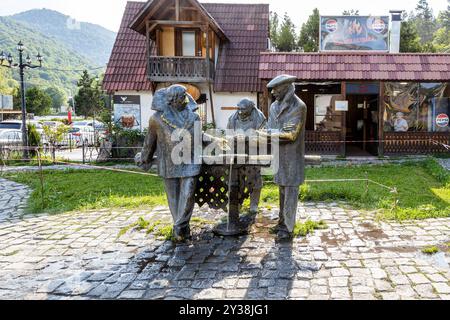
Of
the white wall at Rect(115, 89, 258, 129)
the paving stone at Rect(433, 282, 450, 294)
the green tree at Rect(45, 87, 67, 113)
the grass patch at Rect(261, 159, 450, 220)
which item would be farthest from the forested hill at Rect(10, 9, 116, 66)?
the paving stone at Rect(433, 282, 450, 294)

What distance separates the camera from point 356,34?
59.1 feet

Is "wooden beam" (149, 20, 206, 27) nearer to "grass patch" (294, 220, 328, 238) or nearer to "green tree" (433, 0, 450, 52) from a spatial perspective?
"grass patch" (294, 220, 328, 238)

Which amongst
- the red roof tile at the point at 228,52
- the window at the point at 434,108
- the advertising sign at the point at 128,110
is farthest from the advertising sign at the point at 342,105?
the advertising sign at the point at 128,110

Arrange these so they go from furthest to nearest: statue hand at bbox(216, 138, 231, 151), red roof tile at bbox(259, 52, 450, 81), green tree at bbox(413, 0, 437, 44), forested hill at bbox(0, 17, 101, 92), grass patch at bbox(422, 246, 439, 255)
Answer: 1. forested hill at bbox(0, 17, 101, 92)
2. green tree at bbox(413, 0, 437, 44)
3. red roof tile at bbox(259, 52, 450, 81)
4. statue hand at bbox(216, 138, 231, 151)
5. grass patch at bbox(422, 246, 439, 255)

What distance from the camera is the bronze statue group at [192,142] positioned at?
5277 millimetres

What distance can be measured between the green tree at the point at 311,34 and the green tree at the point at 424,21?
1918 inches

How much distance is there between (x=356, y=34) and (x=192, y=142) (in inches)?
584

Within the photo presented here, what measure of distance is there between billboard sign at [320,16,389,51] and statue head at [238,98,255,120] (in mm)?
12860

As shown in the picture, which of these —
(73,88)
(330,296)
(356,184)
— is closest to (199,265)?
(330,296)

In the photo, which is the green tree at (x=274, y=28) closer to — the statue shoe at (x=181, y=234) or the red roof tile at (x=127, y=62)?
the red roof tile at (x=127, y=62)

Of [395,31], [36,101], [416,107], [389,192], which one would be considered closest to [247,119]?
[389,192]

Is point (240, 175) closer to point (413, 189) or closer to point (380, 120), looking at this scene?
point (413, 189)

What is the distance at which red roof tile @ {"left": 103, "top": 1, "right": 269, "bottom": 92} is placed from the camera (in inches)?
702
